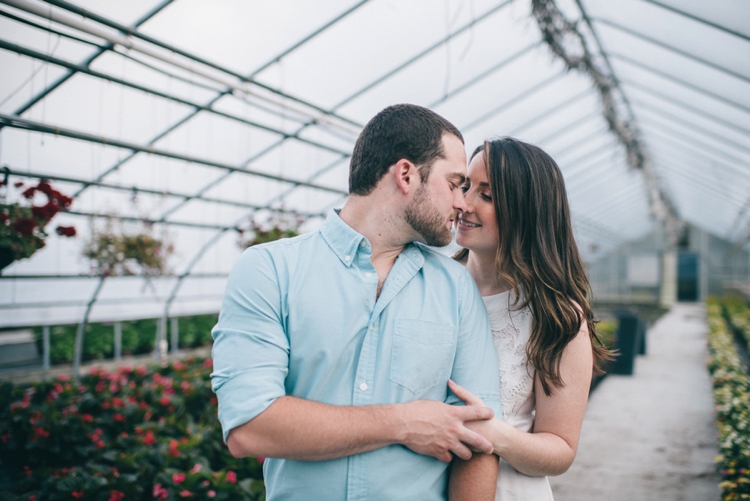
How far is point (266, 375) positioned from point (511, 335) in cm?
78

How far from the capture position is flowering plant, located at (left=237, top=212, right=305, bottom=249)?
14.5 ft

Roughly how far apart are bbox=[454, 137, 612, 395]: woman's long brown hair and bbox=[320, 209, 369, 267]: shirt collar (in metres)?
0.48

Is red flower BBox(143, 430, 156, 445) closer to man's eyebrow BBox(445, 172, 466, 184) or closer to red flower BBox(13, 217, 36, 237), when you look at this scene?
red flower BBox(13, 217, 36, 237)

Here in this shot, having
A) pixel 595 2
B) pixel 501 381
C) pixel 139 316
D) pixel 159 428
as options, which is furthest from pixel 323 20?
pixel 139 316

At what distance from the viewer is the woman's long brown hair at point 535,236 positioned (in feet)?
4.66

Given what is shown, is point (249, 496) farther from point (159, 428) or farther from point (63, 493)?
point (159, 428)

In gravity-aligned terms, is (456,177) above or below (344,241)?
above

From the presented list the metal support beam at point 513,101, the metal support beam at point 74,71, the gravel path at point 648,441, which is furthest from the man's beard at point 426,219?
the metal support beam at point 513,101

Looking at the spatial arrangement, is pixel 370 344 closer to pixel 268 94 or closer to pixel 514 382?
pixel 514 382

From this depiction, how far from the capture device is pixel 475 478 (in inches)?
44.6

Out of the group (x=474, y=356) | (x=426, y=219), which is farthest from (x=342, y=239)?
(x=474, y=356)

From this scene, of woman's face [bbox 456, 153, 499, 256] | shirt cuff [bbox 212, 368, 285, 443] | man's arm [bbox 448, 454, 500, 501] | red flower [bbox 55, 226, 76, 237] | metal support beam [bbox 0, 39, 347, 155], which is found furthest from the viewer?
red flower [bbox 55, 226, 76, 237]

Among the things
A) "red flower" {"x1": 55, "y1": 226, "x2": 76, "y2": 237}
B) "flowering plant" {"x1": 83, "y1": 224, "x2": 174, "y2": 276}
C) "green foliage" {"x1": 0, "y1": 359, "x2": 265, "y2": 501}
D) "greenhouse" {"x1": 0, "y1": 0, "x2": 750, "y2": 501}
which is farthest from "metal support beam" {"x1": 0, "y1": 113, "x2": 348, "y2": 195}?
"green foliage" {"x1": 0, "y1": 359, "x2": 265, "y2": 501}

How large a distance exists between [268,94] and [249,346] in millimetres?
4236
